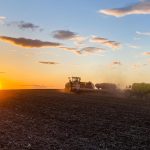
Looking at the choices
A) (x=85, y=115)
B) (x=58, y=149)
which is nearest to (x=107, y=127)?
(x=85, y=115)

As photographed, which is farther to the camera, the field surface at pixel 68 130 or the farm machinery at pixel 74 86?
the farm machinery at pixel 74 86

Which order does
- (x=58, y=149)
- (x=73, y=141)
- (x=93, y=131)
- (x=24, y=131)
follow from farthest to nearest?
(x=93, y=131), (x=24, y=131), (x=73, y=141), (x=58, y=149)

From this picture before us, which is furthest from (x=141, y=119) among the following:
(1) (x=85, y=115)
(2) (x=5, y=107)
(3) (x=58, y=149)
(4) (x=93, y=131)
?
(3) (x=58, y=149)

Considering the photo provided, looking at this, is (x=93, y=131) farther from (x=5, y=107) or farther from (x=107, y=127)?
(x=5, y=107)

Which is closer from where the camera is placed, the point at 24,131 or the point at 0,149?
the point at 0,149

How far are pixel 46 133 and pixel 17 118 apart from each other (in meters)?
5.67

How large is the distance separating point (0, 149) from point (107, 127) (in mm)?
11516

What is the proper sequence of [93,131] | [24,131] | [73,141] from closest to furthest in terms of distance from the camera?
[73,141] < [24,131] < [93,131]

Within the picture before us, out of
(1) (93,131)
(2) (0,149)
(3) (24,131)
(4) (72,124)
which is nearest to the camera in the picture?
(2) (0,149)

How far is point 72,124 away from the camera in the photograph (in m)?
28.6

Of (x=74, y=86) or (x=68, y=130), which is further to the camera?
(x=74, y=86)

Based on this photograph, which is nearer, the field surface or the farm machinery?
the field surface

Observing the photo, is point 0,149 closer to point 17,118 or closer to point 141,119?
point 17,118

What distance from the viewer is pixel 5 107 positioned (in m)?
36.1
